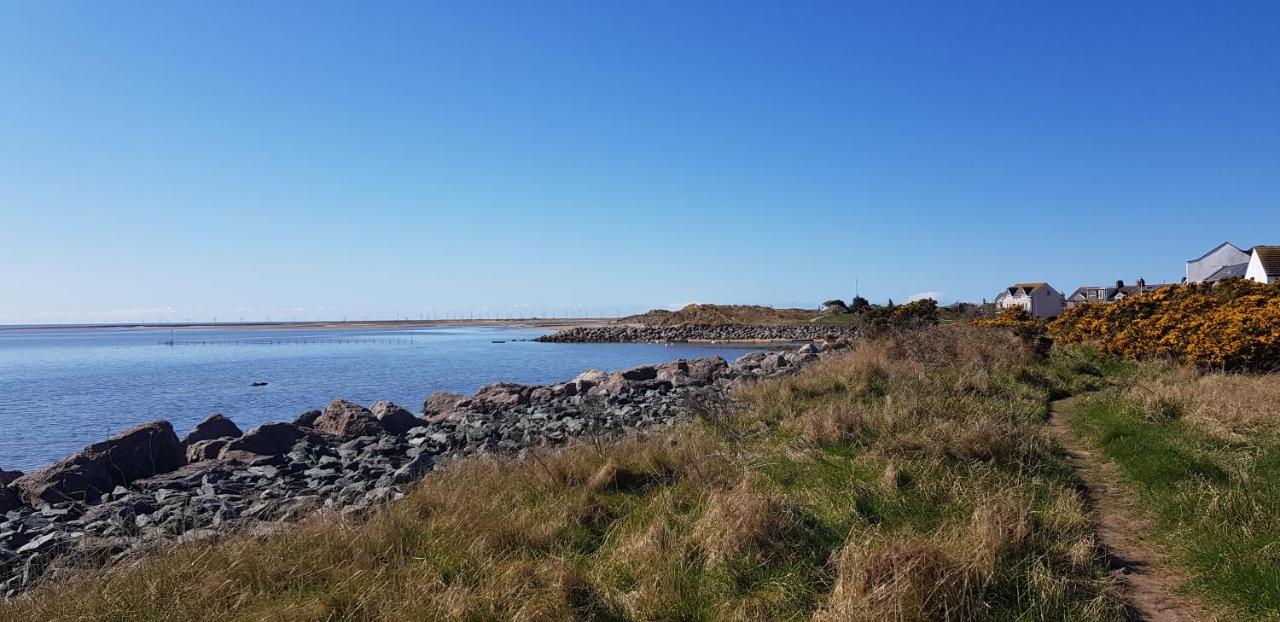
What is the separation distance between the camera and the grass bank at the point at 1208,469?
4.84 meters

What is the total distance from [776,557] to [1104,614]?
2.03 metres

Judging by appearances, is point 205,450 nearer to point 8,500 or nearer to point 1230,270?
point 8,500

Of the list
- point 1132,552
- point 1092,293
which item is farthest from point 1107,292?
point 1132,552

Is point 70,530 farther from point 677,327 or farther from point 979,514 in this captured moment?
point 677,327

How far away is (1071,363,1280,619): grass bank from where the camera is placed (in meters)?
4.84

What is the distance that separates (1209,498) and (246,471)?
470 inches

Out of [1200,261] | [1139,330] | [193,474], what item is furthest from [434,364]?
[1200,261]

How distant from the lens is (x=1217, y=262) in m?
52.0

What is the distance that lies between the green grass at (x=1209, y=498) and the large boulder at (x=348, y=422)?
1280cm

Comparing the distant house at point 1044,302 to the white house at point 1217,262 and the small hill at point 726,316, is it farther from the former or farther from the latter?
the small hill at point 726,316

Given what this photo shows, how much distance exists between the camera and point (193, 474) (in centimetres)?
1123

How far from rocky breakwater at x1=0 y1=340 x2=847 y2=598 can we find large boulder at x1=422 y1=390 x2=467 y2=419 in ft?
0.81

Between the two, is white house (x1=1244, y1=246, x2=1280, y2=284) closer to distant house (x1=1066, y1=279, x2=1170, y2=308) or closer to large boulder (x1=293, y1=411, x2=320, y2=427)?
distant house (x1=1066, y1=279, x2=1170, y2=308)

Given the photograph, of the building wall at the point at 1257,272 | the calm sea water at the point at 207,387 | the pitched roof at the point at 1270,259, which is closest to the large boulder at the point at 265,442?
the calm sea water at the point at 207,387
